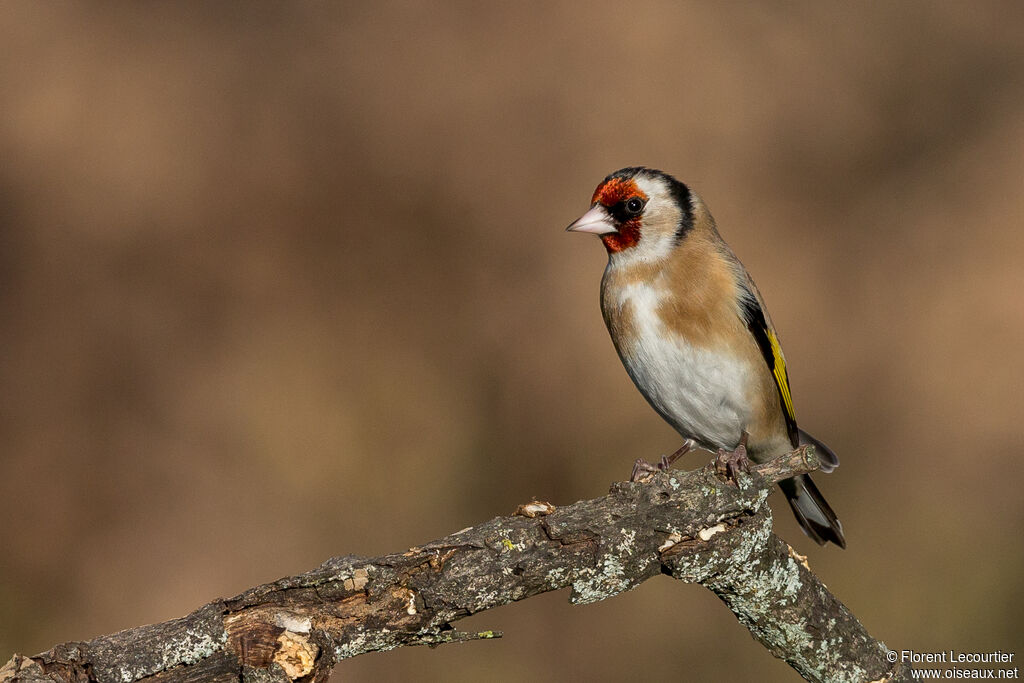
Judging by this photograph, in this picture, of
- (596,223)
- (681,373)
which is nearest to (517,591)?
(681,373)

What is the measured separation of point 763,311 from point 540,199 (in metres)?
3.16

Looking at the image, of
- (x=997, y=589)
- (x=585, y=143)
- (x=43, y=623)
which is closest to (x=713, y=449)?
(x=997, y=589)

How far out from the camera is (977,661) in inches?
190

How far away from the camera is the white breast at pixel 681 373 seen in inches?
136

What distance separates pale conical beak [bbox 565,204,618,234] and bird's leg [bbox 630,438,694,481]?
81 cm

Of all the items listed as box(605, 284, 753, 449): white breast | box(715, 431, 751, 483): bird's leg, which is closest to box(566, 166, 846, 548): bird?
box(605, 284, 753, 449): white breast

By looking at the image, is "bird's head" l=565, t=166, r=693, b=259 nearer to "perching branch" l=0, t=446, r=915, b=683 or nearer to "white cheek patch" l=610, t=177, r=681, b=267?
"white cheek patch" l=610, t=177, r=681, b=267

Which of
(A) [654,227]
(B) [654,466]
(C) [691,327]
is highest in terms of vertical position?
(A) [654,227]

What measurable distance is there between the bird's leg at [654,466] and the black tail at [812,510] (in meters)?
0.37

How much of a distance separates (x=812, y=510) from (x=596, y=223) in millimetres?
1293

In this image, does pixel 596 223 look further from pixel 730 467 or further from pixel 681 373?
pixel 730 467

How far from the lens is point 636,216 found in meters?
3.68

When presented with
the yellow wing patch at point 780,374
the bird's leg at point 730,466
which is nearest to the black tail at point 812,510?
the yellow wing patch at point 780,374

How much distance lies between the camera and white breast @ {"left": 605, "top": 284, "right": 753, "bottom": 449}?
3.47 m
